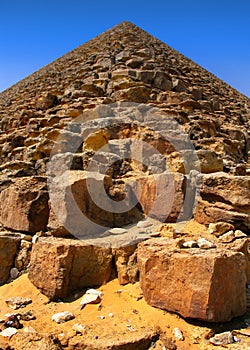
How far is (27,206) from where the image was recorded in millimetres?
4402

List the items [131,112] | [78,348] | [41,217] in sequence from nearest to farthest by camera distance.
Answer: [78,348]
[41,217]
[131,112]

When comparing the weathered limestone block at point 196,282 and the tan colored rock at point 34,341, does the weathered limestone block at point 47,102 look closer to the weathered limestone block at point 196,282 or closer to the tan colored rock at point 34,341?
the weathered limestone block at point 196,282

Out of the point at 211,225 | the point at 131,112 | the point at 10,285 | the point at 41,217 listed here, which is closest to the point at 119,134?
the point at 131,112

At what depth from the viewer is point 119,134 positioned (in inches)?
258

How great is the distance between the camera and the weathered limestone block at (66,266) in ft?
11.6

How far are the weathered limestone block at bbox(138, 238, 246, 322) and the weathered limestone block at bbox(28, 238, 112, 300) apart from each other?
67 centimetres

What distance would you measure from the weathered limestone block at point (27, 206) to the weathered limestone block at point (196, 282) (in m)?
1.88

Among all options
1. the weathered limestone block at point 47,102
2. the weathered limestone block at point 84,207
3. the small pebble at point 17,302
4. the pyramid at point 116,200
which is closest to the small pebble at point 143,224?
the pyramid at point 116,200

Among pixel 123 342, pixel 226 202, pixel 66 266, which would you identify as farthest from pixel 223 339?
pixel 226 202

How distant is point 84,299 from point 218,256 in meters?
1.53

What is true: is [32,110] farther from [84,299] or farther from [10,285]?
[84,299]

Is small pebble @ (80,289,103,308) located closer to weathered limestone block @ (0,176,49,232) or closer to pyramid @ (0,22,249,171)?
weathered limestone block @ (0,176,49,232)

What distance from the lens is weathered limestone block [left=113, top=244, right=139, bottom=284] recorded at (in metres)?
3.58

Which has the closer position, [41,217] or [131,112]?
[41,217]
